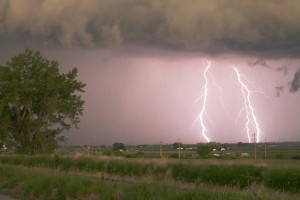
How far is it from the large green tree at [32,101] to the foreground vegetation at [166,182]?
73.1 feet

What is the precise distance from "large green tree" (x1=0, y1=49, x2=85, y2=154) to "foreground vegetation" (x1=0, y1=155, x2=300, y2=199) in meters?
22.3

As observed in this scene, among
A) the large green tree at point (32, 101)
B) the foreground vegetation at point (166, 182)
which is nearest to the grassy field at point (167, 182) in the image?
the foreground vegetation at point (166, 182)

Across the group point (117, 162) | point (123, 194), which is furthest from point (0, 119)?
point (123, 194)

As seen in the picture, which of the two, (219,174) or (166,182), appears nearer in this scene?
(166,182)

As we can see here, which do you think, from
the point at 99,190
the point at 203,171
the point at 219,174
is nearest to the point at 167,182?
the point at 99,190

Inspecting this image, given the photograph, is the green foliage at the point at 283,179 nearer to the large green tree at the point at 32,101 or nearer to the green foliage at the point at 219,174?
Answer: the green foliage at the point at 219,174

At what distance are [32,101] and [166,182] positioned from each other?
39.7 metres

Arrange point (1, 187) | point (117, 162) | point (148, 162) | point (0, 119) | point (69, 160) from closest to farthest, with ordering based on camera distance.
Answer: point (1, 187)
point (148, 162)
point (117, 162)
point (69, 160)
point (0, 119)

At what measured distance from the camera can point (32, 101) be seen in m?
57.3

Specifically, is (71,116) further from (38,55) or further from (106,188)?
(106,188)

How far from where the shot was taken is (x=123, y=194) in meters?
16.4

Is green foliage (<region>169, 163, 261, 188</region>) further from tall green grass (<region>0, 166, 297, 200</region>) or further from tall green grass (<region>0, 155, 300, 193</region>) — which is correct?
tall green grass (<region>0, 166, 297, 200</region>)

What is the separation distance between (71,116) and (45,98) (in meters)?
4.10

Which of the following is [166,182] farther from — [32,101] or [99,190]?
[32,101]
